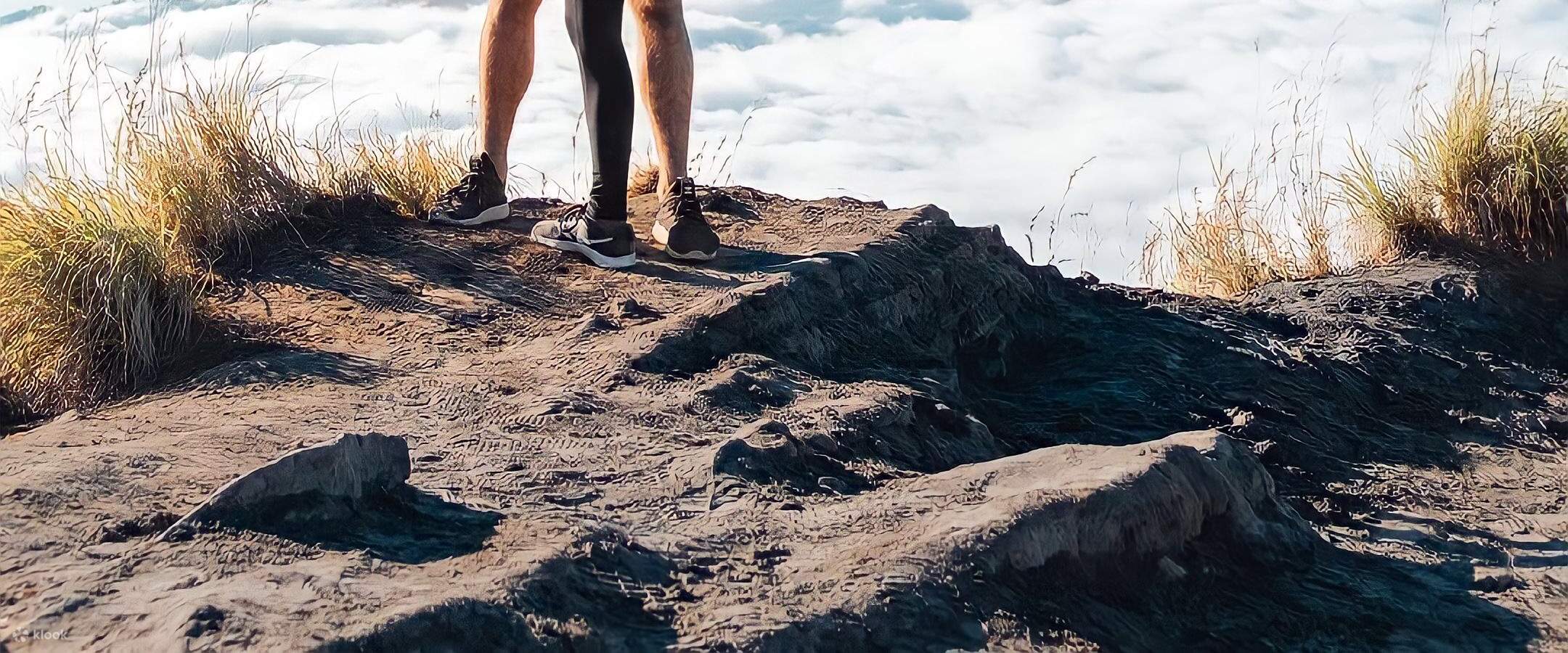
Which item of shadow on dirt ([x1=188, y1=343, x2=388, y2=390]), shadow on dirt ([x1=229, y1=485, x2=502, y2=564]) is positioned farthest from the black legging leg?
shadow on dirt ([x1=229, y1=485, x2=502, y2=564])

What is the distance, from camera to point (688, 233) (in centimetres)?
450

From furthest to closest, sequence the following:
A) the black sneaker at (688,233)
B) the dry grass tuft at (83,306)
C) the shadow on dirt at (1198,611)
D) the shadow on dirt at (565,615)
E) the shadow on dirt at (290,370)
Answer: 1. the black sneaker at (688,233)
2. the dry grass tuft at (83,306)
3. the shadow on dirt at (290,370)
4. the shadow on dirt at (1198,611)
5. the shadow on dirt at (565,615)

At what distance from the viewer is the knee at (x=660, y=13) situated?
192 inches

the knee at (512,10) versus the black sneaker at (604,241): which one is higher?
the knee at (512,10)

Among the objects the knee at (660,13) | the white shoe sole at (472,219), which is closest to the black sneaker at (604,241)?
the white shoe sole at (472,219)

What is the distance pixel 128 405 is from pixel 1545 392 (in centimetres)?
461

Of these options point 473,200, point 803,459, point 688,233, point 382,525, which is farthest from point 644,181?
point 382,525

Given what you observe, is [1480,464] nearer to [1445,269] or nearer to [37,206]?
[1445,269]

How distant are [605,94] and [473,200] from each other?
37.6 inches

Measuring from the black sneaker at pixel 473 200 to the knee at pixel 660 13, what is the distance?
82 centimetres

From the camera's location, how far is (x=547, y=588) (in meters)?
2.11

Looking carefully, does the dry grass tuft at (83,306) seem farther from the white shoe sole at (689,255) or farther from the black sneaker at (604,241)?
the white shoe sole at (689,255)

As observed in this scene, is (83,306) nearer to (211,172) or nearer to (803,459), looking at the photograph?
(211,172)

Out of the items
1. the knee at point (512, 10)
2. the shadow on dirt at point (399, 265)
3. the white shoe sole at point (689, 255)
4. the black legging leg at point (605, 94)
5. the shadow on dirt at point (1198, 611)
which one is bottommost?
the shadow on dirt at point (1198, 611)
